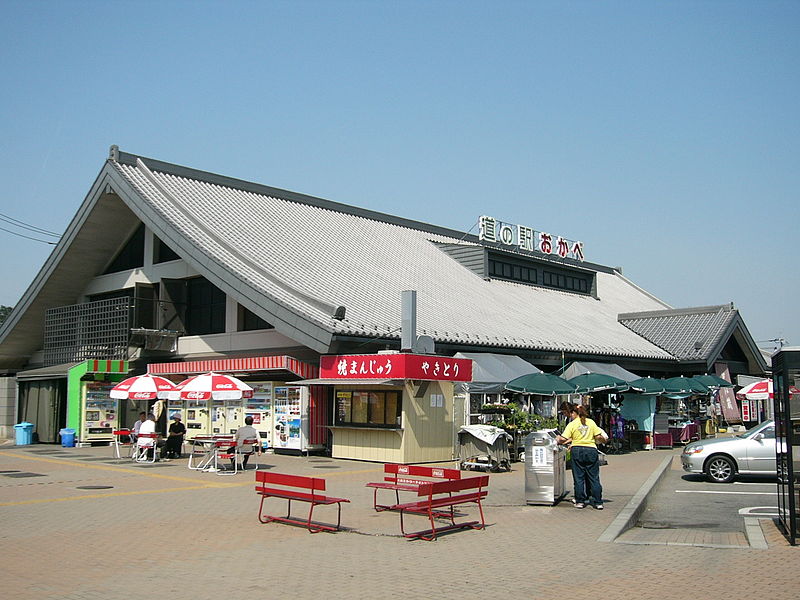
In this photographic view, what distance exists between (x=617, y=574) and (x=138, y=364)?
2403 centimetres

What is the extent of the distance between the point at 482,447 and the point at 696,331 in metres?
21.4

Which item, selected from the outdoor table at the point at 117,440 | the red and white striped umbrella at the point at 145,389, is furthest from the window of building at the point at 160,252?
the red and white striped umbrella at the point at 145,389

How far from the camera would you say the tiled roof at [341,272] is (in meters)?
23.7

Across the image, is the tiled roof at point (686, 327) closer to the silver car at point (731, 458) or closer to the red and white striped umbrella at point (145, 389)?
the silver car at point (731, 458)

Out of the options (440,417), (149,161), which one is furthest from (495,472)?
(149,161)

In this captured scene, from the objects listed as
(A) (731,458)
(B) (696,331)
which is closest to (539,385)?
(A) (731,458)

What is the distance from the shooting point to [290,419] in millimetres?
24109

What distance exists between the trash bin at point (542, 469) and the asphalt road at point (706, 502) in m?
1.57

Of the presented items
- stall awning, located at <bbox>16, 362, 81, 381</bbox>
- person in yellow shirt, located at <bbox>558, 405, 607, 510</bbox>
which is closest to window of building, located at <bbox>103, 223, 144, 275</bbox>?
stall awning, located at <bbox>16, 362, 81, 381</bbox>

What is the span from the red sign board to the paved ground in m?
5.56

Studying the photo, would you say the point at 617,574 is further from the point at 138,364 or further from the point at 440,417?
the point at 138,364

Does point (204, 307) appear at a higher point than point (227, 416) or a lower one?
higher

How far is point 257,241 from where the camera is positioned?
27531mm

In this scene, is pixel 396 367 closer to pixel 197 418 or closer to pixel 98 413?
pixel 197 418
